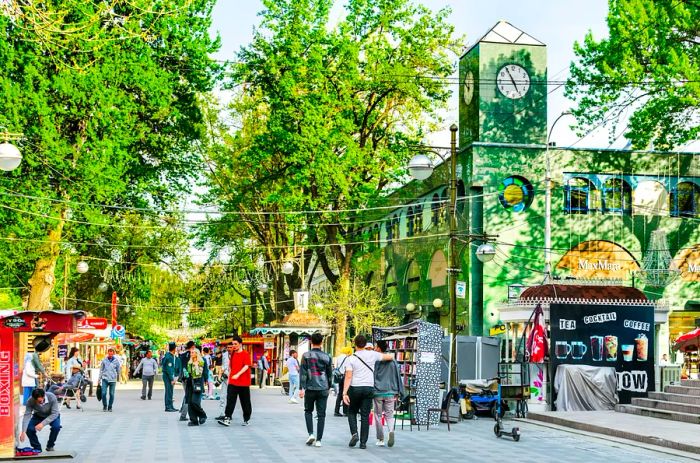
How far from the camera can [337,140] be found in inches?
1699

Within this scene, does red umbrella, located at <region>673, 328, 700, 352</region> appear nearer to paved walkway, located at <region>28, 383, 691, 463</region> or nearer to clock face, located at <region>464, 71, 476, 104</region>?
paved walkway, located at <region>28, 383, 691, 463</region>

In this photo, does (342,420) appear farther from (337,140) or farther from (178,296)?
(178,296)

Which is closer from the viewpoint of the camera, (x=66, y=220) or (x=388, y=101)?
(x=66, y=220)

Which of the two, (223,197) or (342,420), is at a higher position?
(223,197)

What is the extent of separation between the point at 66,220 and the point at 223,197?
17.8m

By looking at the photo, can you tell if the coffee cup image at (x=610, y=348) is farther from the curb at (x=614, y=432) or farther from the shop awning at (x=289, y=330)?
the shop awning at (x=289, y=330)

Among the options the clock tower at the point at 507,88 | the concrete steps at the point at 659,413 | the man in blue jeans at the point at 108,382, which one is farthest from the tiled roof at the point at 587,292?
the clock tower at the point at 507,88

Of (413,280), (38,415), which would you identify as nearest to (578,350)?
(38,415)

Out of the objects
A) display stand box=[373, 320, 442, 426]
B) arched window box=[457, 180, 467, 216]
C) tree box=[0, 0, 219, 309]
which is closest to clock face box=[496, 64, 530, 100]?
arched window box=[457, 180, 467, 216]

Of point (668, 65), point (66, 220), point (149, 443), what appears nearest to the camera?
point (149, 443)

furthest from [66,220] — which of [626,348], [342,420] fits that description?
[626,348]

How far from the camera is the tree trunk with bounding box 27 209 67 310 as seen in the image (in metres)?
35.8

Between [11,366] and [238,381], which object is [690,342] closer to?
[238,381]

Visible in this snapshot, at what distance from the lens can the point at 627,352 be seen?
87.4ft
